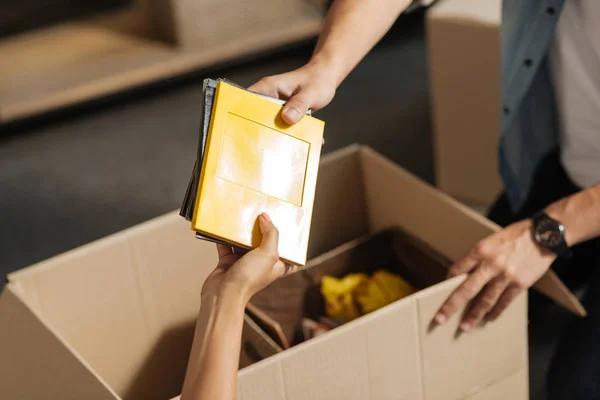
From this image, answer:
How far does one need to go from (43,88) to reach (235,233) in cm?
194

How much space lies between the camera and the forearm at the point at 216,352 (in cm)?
81

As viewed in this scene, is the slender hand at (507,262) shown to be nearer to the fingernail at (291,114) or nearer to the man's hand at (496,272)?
the man's hand at (496,272)

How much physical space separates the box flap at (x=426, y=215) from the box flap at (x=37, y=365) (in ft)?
1.89

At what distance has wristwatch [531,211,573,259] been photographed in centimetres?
112

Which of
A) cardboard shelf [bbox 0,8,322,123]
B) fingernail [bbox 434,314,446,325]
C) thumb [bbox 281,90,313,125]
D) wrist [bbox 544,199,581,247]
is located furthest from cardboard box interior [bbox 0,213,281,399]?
cardboard shelf [bbox 0,8,322,123]

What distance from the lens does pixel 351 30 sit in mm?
1198

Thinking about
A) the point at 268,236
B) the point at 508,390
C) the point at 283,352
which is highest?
the point at 268,236

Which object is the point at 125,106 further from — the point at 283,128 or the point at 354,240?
the point at 283,128

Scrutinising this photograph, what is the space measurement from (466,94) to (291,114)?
1050 mm

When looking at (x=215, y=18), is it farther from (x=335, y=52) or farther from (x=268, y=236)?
(x=268, y=236)

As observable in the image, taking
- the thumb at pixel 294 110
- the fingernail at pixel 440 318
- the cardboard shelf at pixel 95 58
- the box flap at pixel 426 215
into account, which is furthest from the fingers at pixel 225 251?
the cardboard shelf at pixel 95 58

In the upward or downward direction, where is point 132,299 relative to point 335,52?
downward

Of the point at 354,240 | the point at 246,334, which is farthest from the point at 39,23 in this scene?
the point at 246,334

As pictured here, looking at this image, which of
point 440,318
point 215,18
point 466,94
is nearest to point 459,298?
point 440,318
